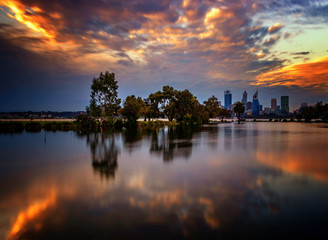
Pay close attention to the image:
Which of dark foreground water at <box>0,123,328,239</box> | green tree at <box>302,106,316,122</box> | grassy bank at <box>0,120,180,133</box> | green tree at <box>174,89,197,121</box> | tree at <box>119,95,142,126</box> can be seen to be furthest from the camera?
green tree at <box>302,106,316,122</box>

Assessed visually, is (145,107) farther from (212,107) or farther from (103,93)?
(212,107)

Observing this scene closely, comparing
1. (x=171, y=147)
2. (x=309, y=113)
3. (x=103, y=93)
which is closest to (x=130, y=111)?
(x=103, y=93)

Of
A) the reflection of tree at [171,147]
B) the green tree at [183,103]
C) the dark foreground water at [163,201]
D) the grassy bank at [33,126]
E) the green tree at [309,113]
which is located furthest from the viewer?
the green tree at [309,113]

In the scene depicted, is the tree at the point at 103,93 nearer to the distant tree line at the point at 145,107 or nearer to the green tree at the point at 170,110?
the distant tree line at the point at 145,107

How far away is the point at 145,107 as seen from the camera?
59.3 meters

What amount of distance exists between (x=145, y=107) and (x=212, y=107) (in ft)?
155

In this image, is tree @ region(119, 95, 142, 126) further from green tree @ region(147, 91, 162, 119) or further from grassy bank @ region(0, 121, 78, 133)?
green tree @ region(147, 91, 162, 119)

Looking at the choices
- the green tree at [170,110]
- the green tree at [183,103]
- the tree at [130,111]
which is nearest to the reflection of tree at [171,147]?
the tree at [130,111]

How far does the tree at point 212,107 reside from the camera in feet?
307

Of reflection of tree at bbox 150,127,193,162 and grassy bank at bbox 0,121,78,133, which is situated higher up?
grassy bank at bbox 0,121,78,133

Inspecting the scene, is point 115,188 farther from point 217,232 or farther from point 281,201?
point 281,201

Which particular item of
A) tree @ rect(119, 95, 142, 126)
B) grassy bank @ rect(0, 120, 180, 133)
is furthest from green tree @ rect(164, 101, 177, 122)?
grassy bank @ rect(0, 120, 180, 133)

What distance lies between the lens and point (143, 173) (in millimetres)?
8641

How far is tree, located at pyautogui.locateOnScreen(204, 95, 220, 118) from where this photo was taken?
93.6m
